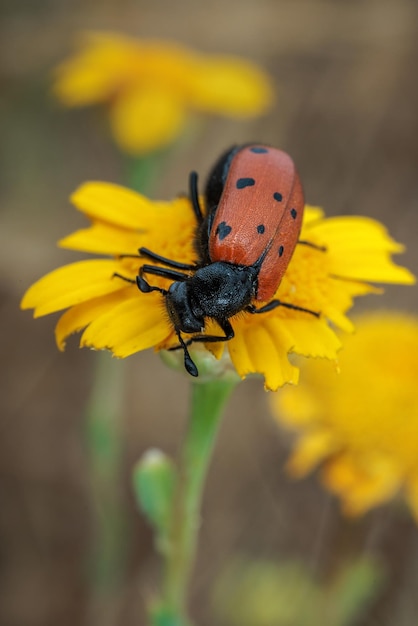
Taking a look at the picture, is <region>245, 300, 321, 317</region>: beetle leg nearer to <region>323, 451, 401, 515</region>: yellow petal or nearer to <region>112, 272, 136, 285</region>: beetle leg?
<region>112, 272, 136, 285</region>: beetle leg

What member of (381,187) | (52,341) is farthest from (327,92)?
(52,341)

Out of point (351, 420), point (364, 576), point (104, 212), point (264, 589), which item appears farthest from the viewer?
point (264, 589)

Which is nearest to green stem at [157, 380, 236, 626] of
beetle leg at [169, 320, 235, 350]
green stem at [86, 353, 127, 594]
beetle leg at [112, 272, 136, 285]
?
beetle leg at [169, 320, 235, 350]

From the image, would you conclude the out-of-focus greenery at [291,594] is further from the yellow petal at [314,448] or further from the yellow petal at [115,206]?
the yellow petal at [115,206]

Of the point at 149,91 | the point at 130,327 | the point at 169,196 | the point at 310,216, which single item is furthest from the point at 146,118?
the point at 169,196

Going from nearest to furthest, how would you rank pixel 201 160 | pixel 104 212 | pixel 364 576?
pixel 104 212 → pixel 364 576 → pixel 201 160

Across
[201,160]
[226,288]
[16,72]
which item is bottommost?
[201,160]

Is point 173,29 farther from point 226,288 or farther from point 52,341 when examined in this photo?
point 226,288

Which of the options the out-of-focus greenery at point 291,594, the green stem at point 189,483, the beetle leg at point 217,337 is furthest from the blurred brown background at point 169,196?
the beetle leg at point 217,337
